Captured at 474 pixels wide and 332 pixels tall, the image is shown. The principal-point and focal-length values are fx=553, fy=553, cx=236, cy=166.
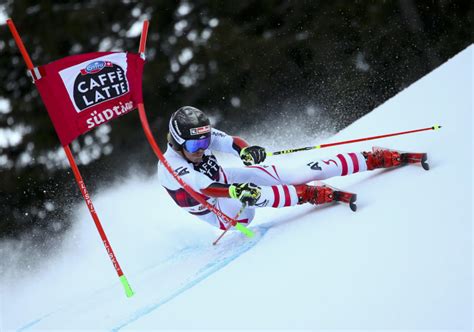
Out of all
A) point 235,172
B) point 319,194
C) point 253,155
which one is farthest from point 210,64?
point 319,194

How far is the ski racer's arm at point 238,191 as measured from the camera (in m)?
3.04

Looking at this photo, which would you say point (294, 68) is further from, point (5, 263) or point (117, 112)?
point (117, 112)

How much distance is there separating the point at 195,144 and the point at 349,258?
1281mm

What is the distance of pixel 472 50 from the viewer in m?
5.11

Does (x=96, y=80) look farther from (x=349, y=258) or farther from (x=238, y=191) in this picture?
(x=349, y=258)

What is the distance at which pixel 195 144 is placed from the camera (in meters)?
3.29

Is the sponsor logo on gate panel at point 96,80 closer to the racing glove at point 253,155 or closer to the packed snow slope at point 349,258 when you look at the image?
the racing glove at point 253,155

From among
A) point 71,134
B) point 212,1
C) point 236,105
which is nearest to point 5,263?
point 236,105

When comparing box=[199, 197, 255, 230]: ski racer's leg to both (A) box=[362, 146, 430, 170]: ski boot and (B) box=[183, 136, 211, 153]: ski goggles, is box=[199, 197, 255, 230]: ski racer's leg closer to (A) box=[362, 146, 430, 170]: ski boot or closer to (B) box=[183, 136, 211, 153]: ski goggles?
(B) box=[183, 136, 211, 153]: ski goggles

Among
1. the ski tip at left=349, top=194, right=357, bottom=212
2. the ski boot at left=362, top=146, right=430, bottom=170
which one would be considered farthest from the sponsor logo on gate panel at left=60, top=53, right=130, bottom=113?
the ski boot at left=362, top=146, right=430, bottom=170

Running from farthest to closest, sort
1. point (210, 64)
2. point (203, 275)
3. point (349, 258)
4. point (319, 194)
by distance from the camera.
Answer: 1. point (210, 64)
2. point (319, 194)
3. point (203, 275)
4. point (349, 258)

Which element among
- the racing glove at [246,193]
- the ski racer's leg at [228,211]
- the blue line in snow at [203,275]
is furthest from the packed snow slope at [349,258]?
the racing glove at [246,193]

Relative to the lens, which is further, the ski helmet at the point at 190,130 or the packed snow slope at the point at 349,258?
the ski helmet at the point at 190,130

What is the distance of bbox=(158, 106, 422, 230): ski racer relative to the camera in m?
3.20
